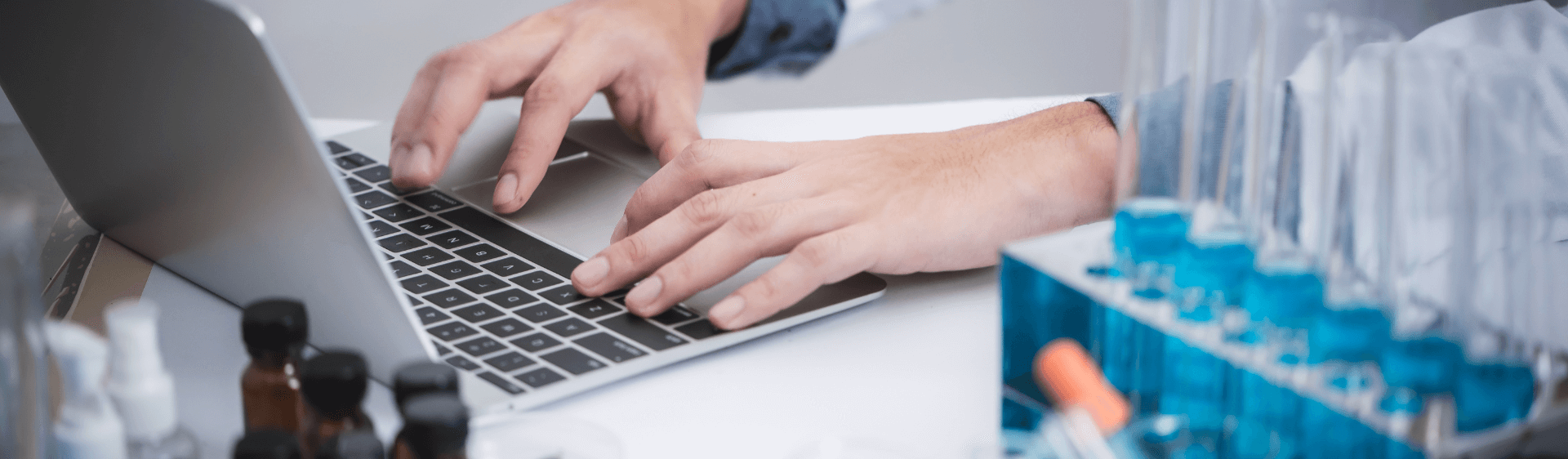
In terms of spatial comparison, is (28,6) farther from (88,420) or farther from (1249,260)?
Result: (1249,260)

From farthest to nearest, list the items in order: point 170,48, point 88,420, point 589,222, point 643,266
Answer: point 589,222 < point 643,266 < point 170,48 < point 88,420

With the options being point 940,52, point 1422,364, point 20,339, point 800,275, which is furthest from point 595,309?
point 940,52

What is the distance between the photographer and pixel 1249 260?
0.48 metres

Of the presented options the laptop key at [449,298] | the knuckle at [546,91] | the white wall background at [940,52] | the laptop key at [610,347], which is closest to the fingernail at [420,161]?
the knuckle at [546,91]

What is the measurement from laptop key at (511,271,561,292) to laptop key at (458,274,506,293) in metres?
0.01

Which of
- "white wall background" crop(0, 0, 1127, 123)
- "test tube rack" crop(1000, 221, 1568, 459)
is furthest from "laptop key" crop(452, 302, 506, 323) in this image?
"white wall background" crop(0, 0, 1127, 123)

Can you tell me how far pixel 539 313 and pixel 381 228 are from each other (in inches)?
8.9

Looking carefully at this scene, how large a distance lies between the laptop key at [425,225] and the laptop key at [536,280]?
127mm

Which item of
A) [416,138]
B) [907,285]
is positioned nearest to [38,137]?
[416,138]

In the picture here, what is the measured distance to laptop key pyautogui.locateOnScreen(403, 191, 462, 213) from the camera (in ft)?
3.01

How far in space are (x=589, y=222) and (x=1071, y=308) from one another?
464mm

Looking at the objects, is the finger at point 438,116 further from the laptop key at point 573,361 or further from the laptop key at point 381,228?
the laptop key at point 573,361

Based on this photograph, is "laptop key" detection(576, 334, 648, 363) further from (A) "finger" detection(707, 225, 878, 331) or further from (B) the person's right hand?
(B) the person's right hand

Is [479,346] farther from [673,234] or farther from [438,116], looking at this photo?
[438,116]
